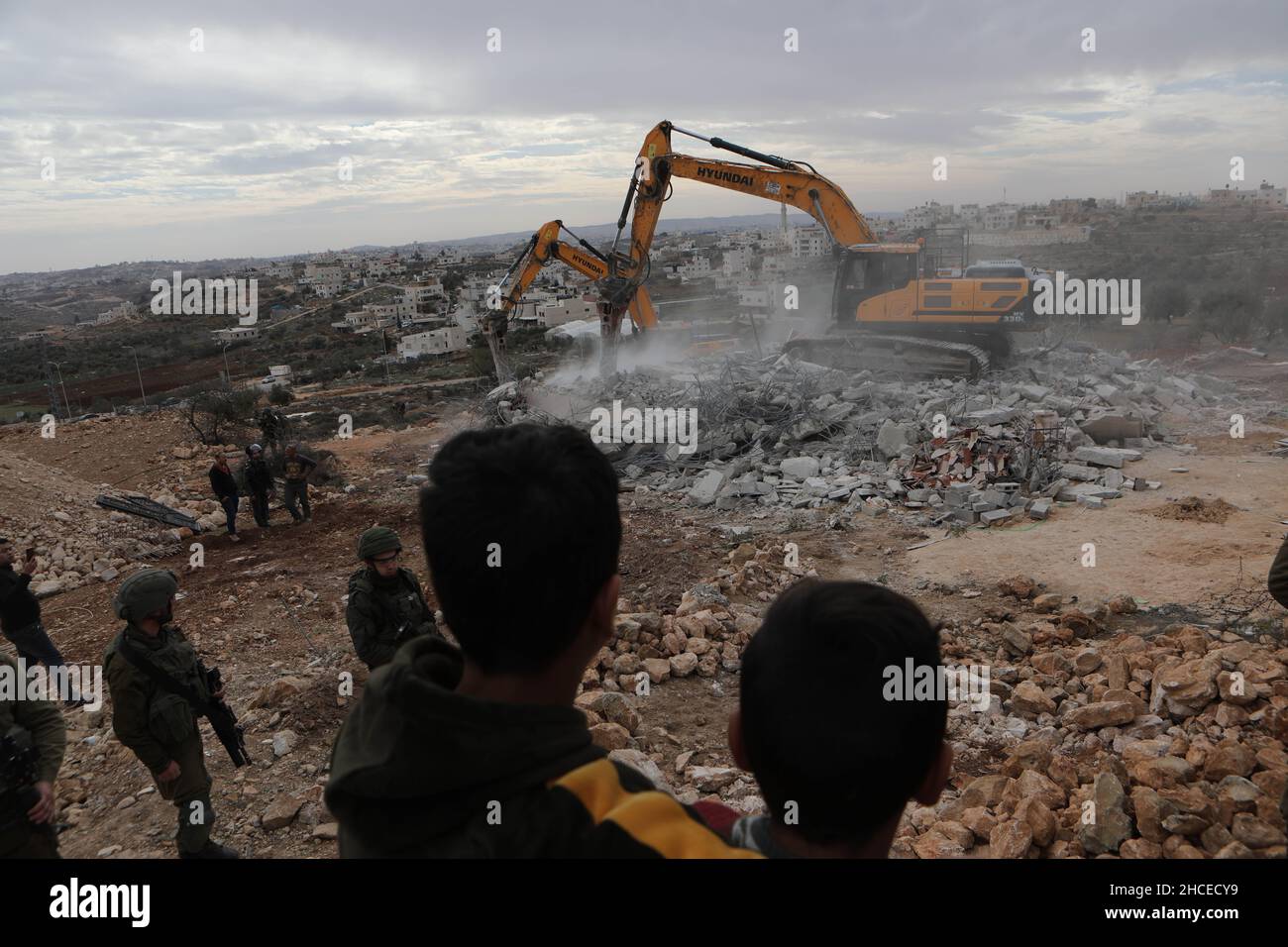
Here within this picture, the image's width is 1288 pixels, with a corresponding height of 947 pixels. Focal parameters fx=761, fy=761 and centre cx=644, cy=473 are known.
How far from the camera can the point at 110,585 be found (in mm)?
8992

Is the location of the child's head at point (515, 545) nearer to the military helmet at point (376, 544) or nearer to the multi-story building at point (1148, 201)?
the military helmet at point (376, 544)

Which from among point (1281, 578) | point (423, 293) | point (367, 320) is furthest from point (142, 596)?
point (423, 293)

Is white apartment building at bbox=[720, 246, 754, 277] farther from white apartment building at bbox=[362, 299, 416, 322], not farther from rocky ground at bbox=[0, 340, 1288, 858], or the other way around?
rocky ground at bbox=[0, 340, 1288, 858]

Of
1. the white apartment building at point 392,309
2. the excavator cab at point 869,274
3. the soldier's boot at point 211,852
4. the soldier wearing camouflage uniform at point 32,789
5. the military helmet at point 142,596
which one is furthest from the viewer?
the white apartment building at point 392,309

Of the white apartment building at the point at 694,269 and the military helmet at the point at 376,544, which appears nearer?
the military helmet at the point at 376,544

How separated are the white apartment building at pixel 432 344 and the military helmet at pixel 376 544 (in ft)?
116

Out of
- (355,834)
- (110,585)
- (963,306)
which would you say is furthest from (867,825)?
(963,306)

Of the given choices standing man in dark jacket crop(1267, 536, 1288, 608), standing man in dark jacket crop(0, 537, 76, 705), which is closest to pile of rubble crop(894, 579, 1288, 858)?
standing man in dark jacket crop(1267, 536, 1288, 608)

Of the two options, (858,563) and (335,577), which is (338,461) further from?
(858,563)

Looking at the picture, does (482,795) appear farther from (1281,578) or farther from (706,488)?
(706,488)

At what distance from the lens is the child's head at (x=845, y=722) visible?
112 centimetres

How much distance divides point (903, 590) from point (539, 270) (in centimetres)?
957

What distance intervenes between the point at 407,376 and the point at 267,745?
1024 inches

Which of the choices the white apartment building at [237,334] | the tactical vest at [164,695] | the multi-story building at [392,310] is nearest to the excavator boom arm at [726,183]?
the tactical vest at [164,695]
